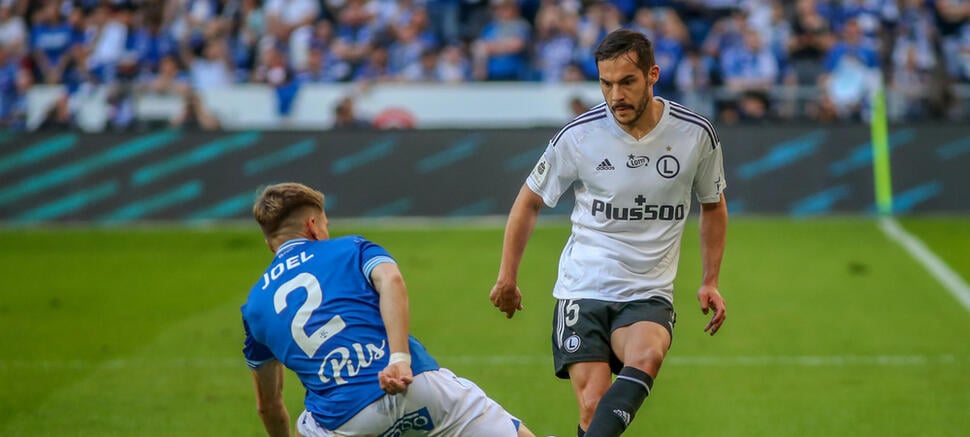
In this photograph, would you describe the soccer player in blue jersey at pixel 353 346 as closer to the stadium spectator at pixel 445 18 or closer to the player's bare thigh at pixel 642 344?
the player's bare thigh at pixel 642 344

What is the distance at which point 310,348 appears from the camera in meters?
4.89

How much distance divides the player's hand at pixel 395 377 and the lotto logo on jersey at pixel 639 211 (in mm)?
1596

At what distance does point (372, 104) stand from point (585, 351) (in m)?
13.2

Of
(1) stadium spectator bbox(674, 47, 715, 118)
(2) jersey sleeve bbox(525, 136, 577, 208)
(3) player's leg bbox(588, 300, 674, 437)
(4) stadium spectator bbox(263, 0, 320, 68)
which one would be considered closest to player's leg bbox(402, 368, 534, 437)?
(3) player's leg bbox(588, 300, 674, 437)

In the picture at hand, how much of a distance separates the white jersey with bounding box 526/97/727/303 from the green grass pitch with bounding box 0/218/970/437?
1823 mm

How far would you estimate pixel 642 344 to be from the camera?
5.79 metres

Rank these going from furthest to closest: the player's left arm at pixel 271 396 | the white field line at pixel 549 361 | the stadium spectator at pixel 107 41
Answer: the stadium spectator at pixel 107 41, the white field line at pixel 549 361, the player's left arm at pixel 271 396

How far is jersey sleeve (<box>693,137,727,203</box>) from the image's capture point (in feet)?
19.9

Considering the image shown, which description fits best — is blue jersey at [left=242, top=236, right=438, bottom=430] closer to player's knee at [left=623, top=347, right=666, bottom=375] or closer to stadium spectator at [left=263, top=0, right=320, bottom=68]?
player's knee at [left=623, top=347, right=666, bottom=375]

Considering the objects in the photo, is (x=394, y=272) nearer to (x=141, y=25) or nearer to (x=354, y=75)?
(x=354, y=75)

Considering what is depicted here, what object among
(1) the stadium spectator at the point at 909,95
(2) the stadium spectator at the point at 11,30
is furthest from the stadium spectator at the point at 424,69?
(2) the stadium spectator at the point at 11,30

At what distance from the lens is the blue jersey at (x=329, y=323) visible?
4.87 metres

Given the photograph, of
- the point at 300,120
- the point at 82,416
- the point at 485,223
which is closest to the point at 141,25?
the point at 300,120

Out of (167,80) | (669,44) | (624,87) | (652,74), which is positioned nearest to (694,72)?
(669,44)
